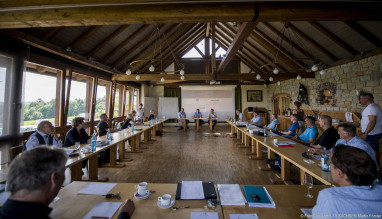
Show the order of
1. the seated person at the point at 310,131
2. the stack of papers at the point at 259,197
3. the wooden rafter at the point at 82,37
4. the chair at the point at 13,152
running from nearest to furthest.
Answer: the stack of papers at the point at 259,197, the chair at the point at 13,152, the seated person at the point at 310,131, the wooden rafter at the point at 82,37

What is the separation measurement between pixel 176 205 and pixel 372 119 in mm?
4138

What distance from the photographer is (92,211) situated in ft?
3.83

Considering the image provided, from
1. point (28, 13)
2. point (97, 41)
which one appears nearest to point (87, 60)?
point (97, 41)

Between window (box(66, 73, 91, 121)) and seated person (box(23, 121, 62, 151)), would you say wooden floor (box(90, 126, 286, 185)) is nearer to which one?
seated person (box(23, 121, 62, 151))

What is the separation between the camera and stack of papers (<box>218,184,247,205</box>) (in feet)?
4.14

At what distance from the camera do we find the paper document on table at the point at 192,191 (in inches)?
52.7

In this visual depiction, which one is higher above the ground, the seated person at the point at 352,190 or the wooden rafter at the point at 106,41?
the wooden rafter at the point at 106,41

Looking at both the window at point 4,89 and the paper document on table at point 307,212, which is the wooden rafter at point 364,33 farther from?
the window at point 4,89

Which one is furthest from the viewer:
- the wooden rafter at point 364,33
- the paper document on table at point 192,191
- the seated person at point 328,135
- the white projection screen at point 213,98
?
the white projection screen at point 213,98

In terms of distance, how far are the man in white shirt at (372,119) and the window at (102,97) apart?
7951 mm

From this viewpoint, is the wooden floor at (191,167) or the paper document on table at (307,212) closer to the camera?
the paper document on table at (307,212)

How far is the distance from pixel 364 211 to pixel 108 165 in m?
4.30

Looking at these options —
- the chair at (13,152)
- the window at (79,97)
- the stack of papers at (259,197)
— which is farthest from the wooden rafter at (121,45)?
the stack of papers at (259,197)

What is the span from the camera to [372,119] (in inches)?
125
